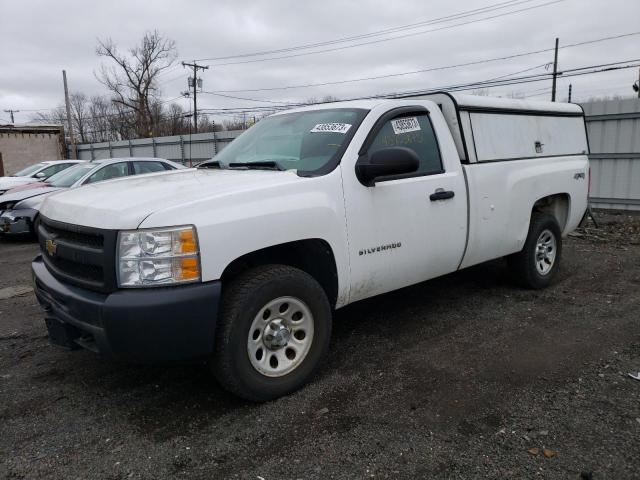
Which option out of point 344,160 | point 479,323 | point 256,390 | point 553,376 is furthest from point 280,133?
point 553,376

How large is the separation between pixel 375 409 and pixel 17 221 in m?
8.48

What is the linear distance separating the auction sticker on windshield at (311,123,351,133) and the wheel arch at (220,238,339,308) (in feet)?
2.95

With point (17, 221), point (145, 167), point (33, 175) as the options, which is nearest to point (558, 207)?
point (145, 167)

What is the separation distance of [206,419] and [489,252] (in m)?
2.96

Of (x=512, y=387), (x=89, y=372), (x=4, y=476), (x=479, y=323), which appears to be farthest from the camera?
(x=479, y=323)

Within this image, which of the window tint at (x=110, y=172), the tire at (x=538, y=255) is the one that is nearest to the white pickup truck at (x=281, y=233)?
the tire at (x=538, y=255)

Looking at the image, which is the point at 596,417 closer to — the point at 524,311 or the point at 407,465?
the point at 407,465

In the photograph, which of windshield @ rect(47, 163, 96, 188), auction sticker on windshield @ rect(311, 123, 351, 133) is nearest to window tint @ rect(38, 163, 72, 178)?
windshield @ rect(47, 163, 96, 188)

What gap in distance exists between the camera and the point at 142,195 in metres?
2.98

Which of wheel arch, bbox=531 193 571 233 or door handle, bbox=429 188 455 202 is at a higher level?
door handle, bbox=429 188 455 202

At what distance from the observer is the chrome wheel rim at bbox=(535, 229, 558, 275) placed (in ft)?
17.8

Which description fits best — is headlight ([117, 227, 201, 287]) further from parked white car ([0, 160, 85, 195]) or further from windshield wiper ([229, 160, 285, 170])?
parked white car ([0, 160, 85, 195])

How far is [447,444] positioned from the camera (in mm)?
2711

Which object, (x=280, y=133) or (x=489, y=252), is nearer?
(x=280, y=133)
